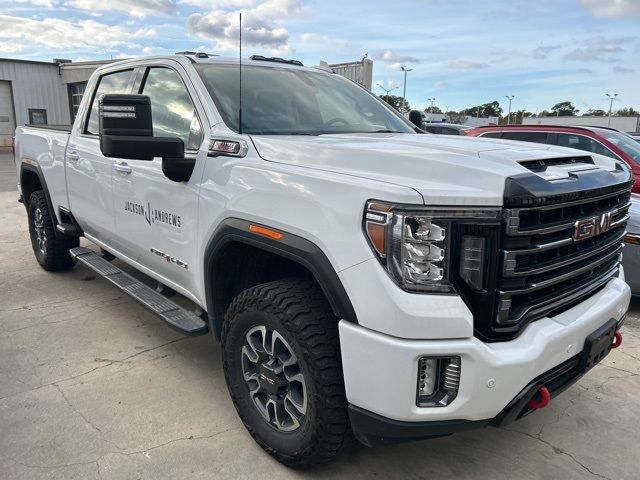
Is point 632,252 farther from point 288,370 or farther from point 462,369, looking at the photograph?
point 288,370

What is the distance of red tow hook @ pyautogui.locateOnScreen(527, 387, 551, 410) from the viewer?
84.8 inches

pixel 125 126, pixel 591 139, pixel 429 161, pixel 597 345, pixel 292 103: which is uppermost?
pixel 292 103

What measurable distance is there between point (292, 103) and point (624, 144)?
7.48m

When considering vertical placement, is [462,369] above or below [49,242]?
above

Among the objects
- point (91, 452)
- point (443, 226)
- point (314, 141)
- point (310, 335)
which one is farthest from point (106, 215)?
point (443, 226)

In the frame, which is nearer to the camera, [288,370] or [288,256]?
[288,256]

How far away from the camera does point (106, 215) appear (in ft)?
13.5

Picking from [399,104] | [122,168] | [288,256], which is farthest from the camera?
[399,104]

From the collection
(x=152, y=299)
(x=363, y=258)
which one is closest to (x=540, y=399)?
(x=363, y=258)

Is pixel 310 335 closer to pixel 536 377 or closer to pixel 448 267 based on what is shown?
pixel 448 267

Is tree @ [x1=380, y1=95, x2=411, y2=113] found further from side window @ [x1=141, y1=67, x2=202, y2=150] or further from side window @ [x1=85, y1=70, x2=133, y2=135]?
side window @ [x1=141, y1=67, x2=202, y2=150]

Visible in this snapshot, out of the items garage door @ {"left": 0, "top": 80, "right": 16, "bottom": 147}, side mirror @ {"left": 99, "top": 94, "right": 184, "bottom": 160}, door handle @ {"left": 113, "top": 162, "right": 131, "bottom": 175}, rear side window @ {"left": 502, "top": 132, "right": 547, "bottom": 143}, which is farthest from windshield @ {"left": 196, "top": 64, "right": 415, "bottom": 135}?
garage door @ {"left": 0, "top": 80, "right": 16, "bottom": 147}

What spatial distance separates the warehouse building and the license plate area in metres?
29.6

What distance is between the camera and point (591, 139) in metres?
8.51
